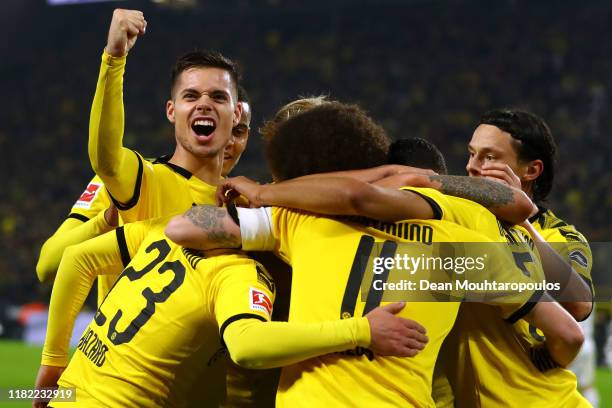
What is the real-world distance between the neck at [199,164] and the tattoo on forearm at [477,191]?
1.39m

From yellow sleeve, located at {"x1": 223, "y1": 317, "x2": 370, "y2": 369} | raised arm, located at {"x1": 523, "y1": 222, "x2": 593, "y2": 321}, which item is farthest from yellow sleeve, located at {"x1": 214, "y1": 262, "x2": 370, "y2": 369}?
raised arm, located at {"x1": 523, "y1": 222, "x2": 593, "y2": 321}

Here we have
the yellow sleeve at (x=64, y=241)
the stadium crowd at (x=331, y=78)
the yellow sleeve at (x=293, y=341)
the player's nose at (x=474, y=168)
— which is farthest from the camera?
the stadium crowd at (x=331, y=78)

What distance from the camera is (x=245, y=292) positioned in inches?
99.0

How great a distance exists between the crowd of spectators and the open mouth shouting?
42.8 ft

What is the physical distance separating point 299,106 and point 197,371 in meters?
1.26

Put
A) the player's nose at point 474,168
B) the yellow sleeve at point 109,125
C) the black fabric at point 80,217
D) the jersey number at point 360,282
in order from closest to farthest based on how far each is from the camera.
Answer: the jersey number at point 360,282 < the yellow sleeve at point 109,125 < the player's nose at point 474,168 < the black fabric at point 80,217

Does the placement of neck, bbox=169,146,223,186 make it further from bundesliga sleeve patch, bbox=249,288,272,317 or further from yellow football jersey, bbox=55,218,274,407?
bundesliga sleeve patch, bbox=249,288,272,317

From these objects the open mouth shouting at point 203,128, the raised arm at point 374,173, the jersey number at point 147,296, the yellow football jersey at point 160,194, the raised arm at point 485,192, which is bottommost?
the jersey number at point 147,296

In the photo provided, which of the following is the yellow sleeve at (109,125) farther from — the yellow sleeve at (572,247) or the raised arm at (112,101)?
the yellow sleeve at (572,247)

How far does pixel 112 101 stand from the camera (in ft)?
10.5

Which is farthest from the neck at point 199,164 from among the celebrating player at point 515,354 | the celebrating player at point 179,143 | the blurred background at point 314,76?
the blurred background at point 314,76

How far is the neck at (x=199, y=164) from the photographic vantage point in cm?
381

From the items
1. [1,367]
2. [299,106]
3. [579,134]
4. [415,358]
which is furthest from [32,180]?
[415,358]

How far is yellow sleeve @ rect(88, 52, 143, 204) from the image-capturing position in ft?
10.4
